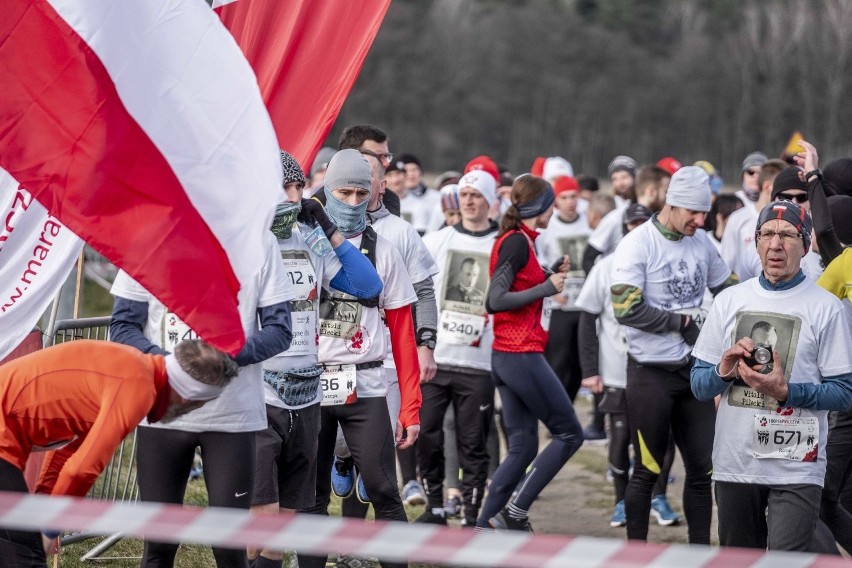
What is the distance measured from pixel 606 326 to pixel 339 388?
11.9 feet

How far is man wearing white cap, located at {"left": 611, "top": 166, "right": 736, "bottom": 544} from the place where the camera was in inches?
274

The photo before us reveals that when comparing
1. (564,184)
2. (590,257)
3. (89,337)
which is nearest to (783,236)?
(89,337)

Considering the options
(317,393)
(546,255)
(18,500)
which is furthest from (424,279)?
(546,255)

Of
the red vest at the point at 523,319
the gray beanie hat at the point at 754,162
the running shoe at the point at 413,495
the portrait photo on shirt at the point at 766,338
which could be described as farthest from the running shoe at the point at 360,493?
the gray beanie hat at the point at 754,162

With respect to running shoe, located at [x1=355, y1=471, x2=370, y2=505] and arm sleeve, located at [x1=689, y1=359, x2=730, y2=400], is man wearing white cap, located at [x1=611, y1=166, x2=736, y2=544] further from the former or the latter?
running shoe, located at [x1=355, y1=471, x2=370, y2=505]

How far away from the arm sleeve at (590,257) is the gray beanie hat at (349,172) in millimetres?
4664

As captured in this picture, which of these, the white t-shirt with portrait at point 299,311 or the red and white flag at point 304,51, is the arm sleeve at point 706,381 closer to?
the white t-shirt with portrait at point 299,311

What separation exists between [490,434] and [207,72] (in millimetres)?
5221

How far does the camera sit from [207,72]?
4539 millimetres

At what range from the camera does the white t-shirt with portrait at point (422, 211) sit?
13.6m

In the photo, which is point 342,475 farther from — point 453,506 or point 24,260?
point 453,506

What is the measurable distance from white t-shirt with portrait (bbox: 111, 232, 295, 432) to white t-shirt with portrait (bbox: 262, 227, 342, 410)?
0.33 meters

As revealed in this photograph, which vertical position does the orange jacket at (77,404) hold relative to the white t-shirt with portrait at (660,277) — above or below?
below

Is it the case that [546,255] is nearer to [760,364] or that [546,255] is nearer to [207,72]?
[760,364]
